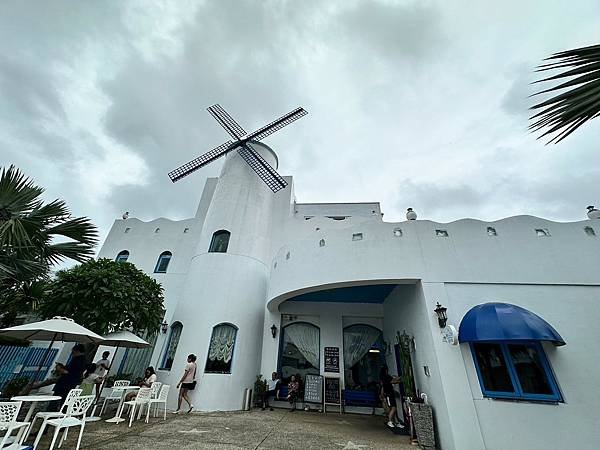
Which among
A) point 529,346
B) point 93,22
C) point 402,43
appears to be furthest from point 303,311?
point 93,22

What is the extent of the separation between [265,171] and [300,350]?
850 cm

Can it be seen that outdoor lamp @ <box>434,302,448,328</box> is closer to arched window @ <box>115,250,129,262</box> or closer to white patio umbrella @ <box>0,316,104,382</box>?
white patio umbrella @ <box>0,316,104,382</box>

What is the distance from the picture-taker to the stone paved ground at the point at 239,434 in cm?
426

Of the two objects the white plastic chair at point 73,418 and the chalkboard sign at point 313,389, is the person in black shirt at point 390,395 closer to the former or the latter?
the chalkboard sign at point 313,389

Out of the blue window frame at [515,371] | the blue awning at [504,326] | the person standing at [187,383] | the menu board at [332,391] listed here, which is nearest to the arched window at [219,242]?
the person standing at [187,383]

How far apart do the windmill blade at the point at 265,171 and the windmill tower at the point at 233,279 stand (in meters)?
0.05

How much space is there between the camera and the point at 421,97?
8.39 metres

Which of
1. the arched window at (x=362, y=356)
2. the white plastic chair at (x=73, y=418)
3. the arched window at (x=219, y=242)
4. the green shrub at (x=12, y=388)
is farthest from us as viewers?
the arched window at (x=219, y=242)

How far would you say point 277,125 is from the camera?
1491 centimetres

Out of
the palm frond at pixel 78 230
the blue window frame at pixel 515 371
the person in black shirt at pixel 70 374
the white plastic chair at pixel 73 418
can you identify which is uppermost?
the palm frond at pixel 78 230

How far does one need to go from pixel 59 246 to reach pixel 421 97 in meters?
11.6

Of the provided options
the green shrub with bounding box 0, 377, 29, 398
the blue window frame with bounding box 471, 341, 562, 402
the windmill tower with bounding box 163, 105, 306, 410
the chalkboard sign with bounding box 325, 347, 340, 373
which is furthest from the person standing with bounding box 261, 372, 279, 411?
the green shrub with bounding box 0, 377, 29, 398

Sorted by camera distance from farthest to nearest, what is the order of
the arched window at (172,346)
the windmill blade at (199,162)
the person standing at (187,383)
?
the windmill blade at (199,162) → the arched window at (172,346) → the person standing at (187,383)

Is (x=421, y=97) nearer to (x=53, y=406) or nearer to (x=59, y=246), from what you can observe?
(x=59, y=246)
